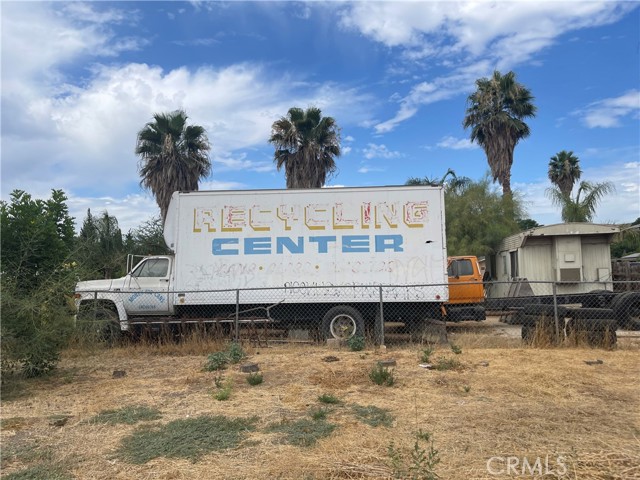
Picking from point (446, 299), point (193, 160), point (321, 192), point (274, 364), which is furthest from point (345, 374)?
point (193, 160)

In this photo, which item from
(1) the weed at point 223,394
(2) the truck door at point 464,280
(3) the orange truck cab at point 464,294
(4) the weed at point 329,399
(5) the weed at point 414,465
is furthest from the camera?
(2) the truck door at point 464,280

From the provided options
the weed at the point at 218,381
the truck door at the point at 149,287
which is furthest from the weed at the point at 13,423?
the truck door at the point at 149,287

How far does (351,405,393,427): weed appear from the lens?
16.4 ft

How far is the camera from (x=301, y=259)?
10797 millimetres

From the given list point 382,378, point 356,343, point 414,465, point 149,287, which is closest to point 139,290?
point 149,287

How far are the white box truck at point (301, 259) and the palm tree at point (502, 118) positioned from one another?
1679 centimetres

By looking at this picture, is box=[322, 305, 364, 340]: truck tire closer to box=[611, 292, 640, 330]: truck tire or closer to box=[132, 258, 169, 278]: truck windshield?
box=[132, 258, 169, 278]: truck windshield

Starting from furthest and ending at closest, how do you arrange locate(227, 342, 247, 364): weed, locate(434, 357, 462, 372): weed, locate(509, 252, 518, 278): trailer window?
locate(509, 252, 518, 278): trailer window
locate(227, 342, 247, 364): weed
locate(434, 357, 462, 372): weed

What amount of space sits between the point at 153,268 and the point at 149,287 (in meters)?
0.47

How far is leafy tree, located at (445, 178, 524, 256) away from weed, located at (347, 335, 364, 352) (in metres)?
10.9

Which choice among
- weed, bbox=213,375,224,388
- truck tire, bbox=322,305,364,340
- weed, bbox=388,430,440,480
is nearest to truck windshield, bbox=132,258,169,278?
truck tire, bbox=322,305,364,340

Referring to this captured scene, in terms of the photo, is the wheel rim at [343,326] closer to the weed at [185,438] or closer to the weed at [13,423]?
the weed at [185,438]

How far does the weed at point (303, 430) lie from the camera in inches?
178

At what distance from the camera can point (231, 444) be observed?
14.8 feet
